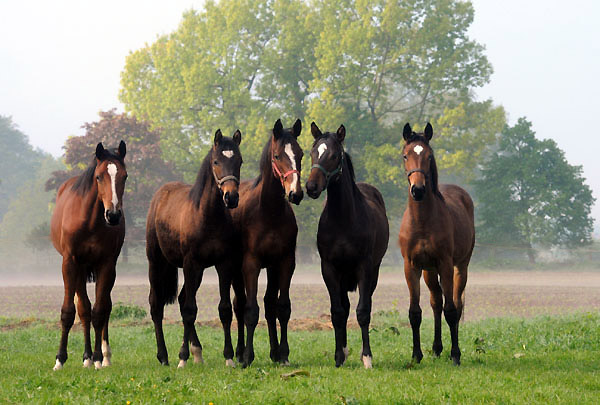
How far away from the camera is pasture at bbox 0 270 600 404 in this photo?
7.20 metres

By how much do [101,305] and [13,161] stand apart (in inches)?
3773

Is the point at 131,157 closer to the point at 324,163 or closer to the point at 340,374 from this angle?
the point at 324,163

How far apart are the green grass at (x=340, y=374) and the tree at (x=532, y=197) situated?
1279 inches

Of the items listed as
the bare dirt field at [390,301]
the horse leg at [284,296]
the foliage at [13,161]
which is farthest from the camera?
the foliage at [13,161]

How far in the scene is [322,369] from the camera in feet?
29.2

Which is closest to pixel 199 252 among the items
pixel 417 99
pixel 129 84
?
pixel 129 84

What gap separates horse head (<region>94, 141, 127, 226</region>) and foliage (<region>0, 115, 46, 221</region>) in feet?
291

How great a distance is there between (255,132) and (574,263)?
23335mm

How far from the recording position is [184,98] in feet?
158

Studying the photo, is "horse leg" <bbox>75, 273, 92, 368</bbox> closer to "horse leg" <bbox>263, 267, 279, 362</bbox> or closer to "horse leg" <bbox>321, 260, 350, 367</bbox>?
"horse leg" <bbox>263, 267, 279, 362</bbox>

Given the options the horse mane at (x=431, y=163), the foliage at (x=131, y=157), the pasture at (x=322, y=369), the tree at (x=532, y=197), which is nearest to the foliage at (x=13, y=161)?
the foliage at (x=131, y=157)

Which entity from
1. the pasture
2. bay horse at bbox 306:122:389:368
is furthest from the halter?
the pasture

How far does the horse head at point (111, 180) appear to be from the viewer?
29.6 ft

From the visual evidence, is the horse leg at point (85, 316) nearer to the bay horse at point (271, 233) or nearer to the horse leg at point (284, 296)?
the bay horse at point (271, 233)
